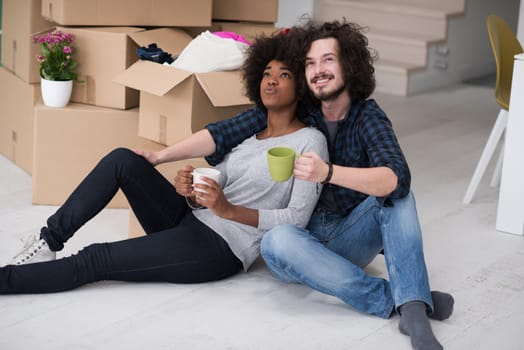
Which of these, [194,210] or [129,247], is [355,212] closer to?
[194,210]

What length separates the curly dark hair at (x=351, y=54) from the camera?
261 centimetres

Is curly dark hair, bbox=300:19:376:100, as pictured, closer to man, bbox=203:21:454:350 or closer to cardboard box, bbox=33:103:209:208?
man, bbox=203:21:454:350

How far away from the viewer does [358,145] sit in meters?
2.62

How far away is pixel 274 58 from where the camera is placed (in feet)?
9.01

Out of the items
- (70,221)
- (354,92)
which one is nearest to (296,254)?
(354,92)

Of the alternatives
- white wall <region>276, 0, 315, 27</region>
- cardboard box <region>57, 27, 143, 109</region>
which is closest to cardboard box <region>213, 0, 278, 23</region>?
cardboard box <region>57, 27, 143, 109</region>

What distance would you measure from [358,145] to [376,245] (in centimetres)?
31

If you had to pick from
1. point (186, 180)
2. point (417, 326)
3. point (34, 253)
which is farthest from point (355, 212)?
point (34, 253)

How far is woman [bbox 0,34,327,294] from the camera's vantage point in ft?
8.55

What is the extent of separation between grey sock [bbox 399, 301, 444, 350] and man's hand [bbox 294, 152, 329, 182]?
1.48 ft

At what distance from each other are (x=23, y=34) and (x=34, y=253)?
1.47 meters

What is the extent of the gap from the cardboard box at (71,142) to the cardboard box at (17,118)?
0.30m

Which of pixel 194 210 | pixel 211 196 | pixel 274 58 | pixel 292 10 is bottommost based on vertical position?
pixel 194 210

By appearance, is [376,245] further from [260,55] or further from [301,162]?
[260,55]
